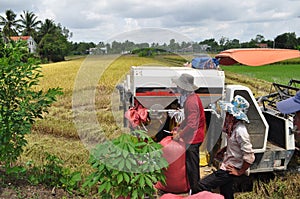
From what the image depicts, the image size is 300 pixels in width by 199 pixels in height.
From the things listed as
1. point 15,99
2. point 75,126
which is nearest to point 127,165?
point 15,99

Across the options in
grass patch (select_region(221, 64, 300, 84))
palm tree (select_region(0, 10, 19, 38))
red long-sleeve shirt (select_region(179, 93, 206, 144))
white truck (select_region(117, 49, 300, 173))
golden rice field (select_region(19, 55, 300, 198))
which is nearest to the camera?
red long-sleeve shirt (select_region(179, 93, 206, 144))

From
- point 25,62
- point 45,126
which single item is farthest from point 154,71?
point 45,126

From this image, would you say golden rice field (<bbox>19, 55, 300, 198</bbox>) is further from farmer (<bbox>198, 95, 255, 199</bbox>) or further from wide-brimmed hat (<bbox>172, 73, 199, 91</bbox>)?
wide-brimmed hat (<bbox>172, 73, 199, 91</bbox>)

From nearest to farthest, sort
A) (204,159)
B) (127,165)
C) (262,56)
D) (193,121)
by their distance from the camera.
Answer: (127,165) → (193,121) → (204,159) → (262,56)

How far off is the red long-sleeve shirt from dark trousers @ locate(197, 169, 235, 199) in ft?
1.71

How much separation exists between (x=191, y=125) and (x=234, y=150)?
61cm

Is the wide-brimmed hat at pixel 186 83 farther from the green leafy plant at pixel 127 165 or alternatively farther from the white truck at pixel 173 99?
the green leafy plant at pixel 127 165

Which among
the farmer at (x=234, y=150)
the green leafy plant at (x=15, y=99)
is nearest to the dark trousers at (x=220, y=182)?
the farmer at (x=234, y=150)

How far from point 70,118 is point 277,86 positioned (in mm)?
5990

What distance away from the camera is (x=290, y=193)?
4.59 m

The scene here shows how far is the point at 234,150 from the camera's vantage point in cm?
393

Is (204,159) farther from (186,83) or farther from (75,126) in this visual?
(75,126)

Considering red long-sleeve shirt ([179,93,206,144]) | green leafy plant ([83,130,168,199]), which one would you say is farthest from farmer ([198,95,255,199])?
green leafy plant ([83,130,168,199])

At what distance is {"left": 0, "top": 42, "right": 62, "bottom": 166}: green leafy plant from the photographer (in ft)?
13.0
